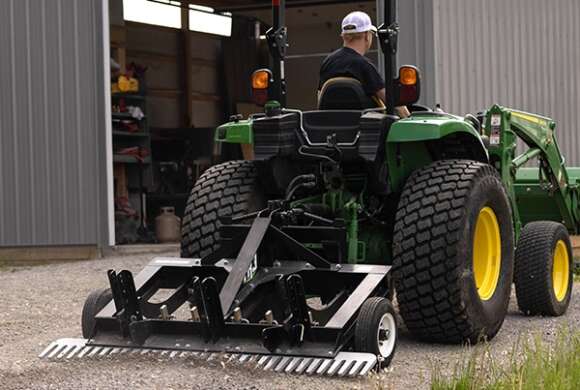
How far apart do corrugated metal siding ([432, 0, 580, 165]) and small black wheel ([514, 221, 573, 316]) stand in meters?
5.22

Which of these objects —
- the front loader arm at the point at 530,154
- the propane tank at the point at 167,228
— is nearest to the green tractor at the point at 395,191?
the front loader arm at the point at 530,154

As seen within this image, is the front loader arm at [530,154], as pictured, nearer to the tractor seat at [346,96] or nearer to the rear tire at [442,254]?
the rear tire at [442,254]

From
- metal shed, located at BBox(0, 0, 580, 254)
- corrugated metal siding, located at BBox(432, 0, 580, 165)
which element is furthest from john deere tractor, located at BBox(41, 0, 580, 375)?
metal shed, located at BBox(0, 0, 580, 254)

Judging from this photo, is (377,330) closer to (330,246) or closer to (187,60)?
(330,246)

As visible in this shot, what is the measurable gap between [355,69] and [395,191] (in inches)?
31.5

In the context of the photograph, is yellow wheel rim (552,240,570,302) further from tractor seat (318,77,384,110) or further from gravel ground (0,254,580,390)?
tractor seat (318,77,384,110)

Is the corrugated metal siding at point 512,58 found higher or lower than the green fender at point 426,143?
higher

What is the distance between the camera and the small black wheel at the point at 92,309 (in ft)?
21.3

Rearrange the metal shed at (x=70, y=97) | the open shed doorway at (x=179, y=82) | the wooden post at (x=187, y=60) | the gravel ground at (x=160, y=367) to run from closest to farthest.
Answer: the gravel ground at (x=160, y=367)
the metal shed at (x=70, y=97)
the open shed doorway at (x=179, y=82)
the wooden post at (x=187, y=60)

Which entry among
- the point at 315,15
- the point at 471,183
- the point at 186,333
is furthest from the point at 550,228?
the point at 315,15

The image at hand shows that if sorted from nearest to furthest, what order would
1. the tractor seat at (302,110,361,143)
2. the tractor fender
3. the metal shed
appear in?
the tractor fender, the tractor seat at (302,110,361,143), the metal shed

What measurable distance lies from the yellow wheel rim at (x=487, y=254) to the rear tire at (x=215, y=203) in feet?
4.55

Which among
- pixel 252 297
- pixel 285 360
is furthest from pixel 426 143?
pixel 285 360

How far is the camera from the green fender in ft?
22.0
